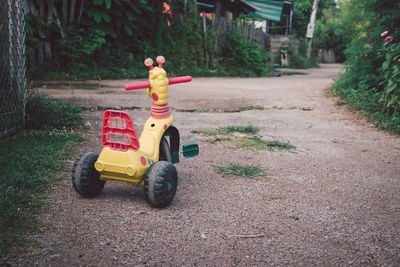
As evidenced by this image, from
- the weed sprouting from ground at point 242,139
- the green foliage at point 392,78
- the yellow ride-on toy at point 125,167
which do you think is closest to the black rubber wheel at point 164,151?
the yellow ride-on toy at point 125,167

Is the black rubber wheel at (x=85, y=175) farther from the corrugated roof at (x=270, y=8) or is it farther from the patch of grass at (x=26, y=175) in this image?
the corrugated roof at (x=270, y=8)

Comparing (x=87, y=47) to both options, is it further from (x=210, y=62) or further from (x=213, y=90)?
(x=210, y=62)

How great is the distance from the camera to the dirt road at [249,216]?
1741mm

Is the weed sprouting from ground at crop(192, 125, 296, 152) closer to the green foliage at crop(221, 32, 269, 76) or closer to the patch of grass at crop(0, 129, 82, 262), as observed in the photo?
the patch of grass at crop(0, 129, 82, 262)

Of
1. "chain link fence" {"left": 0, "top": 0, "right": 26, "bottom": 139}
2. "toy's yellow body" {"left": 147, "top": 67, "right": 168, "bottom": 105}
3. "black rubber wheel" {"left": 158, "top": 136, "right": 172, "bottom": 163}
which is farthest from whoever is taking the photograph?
"chain link fence" {"left": 0, "top": 0, "right": 26, "bottom": 139}

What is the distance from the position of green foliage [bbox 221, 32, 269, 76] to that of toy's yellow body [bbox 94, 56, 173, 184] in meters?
10.9

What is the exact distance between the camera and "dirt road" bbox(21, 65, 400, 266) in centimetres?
174

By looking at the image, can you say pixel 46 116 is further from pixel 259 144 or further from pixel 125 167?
pixel 259 144

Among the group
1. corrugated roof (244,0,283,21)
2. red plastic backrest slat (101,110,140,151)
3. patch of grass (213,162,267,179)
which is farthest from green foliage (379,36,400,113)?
corrugated roof (244,0,283,21)

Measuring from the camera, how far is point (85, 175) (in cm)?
221

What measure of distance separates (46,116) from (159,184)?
2.35 metres

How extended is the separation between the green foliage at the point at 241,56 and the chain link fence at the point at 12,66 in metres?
10.1

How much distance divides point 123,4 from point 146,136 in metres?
7.49

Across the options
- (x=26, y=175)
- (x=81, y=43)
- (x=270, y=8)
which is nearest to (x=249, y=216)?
(x=26, y=175)
